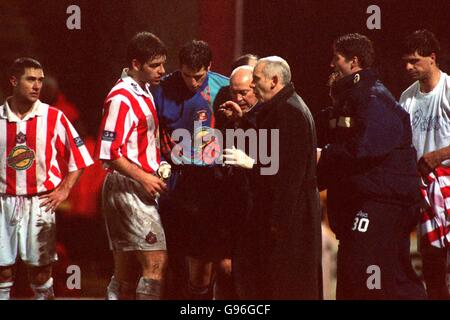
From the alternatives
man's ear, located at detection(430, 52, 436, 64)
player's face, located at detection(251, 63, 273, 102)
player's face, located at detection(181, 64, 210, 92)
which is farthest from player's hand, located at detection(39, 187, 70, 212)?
man's ear, located at detection(430, 52, 436, 64)

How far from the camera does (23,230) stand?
4.99 meters

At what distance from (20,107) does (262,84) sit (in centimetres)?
150

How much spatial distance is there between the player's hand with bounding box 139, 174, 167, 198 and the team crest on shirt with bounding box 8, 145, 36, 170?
0.76 metres

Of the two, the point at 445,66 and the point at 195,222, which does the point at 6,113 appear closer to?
the point at 195,222

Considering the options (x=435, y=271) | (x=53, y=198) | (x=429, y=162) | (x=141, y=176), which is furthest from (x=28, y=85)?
(x=435, y=271)

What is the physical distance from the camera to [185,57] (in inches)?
191

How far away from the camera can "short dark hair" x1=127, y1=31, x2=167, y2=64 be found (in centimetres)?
480

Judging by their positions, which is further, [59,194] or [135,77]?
[59,194]

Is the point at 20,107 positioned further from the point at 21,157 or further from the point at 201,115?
the point at 201,115

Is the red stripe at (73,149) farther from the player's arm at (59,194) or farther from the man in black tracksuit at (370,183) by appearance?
the man in black tracksuit at (370,183)

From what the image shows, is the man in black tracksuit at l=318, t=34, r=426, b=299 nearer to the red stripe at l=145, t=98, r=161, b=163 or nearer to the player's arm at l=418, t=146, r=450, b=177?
the player's arm at l=418, t=146, r=450, b=177
